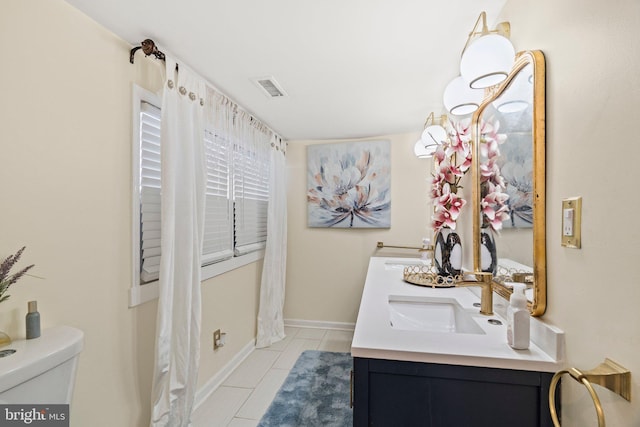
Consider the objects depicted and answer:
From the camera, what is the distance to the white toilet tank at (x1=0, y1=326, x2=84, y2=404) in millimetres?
850

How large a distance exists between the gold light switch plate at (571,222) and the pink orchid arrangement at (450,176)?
0.71 metres

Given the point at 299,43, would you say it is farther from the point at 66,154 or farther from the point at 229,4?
the point at 66,154

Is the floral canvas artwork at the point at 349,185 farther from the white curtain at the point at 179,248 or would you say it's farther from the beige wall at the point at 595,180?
the beige wall at the point at 595,180

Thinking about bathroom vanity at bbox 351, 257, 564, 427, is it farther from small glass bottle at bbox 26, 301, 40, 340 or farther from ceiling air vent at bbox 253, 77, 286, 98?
ceiling air vent at bbox 253, 77, 286, 98

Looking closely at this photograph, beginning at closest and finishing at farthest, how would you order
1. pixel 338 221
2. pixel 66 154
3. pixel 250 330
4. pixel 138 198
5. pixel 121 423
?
pixel 66 154, pixel 121 423, pixel 138 198, pixel 250 330, pixel 338 221

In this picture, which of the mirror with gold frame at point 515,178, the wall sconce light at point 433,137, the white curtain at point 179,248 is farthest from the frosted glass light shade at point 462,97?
the white curtain at point 179,248

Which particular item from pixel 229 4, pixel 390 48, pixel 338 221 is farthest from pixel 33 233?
pixel 338 221

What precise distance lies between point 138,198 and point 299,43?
1.19 m

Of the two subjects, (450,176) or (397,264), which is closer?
(450,176)

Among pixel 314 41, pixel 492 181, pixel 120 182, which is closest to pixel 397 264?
pixel 492 181

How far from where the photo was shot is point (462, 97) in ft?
4.46

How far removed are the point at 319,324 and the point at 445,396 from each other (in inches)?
107

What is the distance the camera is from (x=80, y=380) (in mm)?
1238

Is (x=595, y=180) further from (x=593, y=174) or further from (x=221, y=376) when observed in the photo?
(x=221, y=376)
